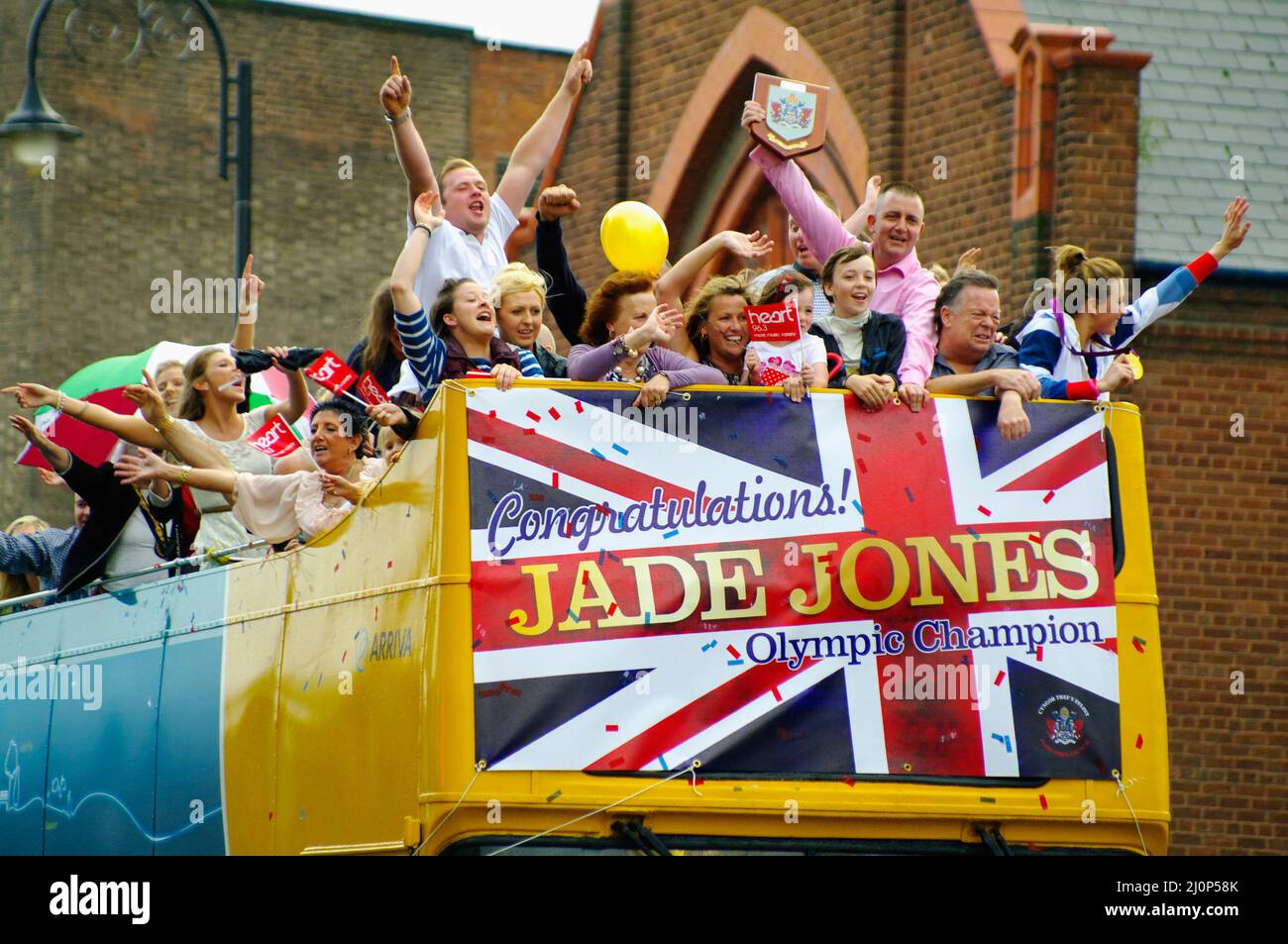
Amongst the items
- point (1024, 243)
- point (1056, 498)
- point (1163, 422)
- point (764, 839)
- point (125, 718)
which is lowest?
point (764, 839)

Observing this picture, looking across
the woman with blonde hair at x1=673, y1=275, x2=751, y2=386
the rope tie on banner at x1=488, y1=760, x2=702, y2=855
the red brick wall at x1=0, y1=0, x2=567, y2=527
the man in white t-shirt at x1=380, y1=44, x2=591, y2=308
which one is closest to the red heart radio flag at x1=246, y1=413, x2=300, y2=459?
the man in white t-shirt at x1=380, y1=44, x2=591, y2=308

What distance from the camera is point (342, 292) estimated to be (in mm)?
31594

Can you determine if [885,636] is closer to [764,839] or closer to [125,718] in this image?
[764,839]

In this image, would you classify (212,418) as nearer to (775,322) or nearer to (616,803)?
(775,322)

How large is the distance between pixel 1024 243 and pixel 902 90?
2.59m

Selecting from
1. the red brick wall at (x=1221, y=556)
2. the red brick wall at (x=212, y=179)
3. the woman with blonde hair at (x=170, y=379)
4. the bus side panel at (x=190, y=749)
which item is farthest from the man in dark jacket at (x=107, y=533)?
the red brick wall at (x=212, y=179)

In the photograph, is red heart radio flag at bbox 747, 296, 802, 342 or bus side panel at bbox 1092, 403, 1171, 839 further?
red heart radio flag at bbox 747, 296, 802, 342

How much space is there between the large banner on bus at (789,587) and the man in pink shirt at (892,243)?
725 mm

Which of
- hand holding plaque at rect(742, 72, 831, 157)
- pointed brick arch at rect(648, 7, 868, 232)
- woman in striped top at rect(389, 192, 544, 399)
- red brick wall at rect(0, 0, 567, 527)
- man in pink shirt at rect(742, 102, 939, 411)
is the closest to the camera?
woman in striped top at rect(389, 192, 544, 399)

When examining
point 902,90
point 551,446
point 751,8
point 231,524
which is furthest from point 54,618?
point 751,8

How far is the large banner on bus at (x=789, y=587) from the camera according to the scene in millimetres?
6441

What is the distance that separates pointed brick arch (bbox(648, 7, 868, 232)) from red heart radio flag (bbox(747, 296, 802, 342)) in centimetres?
959
